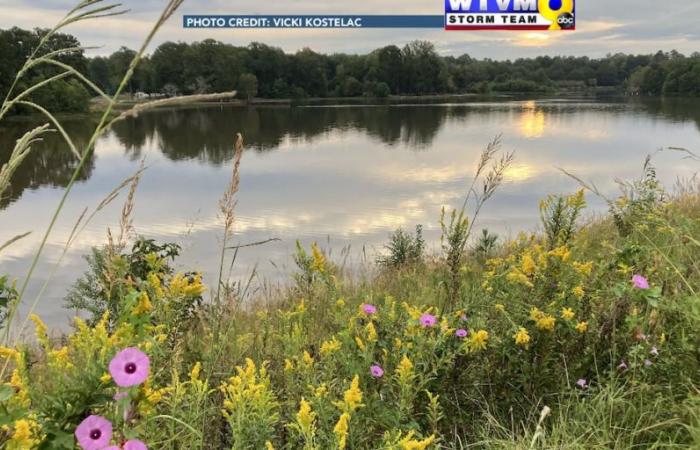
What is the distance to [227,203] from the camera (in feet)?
5.12

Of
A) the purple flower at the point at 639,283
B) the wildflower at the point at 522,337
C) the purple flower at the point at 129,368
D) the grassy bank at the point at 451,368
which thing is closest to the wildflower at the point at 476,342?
the grassy bank at the point at 451,368

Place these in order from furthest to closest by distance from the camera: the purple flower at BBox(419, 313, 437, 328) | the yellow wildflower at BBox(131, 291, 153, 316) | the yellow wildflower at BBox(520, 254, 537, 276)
Result: the yellow wildflower at BBox(520, 254, 537, 276), the purple flower at BBox(419, 313, 437, 328), the yellow wildflower at BBox(131, 291, 153, 316)

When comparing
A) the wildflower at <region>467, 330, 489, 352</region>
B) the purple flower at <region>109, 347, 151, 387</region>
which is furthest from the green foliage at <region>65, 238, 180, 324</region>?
the wildflower at <region>467, 330, 489, 352</region>

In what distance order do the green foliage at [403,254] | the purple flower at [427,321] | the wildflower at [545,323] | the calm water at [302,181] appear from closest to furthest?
the purple flower at [427,321], the wildflower at [545,323], the green foliage at [403,254], the calm water at [302,181]

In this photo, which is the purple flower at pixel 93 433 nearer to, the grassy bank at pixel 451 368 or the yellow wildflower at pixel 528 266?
the grassy bank at pixel 451 368

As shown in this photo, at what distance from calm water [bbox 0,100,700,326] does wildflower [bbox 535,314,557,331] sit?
1771 millimetres

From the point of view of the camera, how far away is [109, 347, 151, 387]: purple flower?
966 millimetres

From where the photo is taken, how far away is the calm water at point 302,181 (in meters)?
10.6

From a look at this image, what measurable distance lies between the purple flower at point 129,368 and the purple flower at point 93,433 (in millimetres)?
87

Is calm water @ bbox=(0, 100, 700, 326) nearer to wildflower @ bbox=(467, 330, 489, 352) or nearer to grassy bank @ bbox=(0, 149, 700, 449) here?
grassy bank @ bbox=(0, 149, 700, 449)

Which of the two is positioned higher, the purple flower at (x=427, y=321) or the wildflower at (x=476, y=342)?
the purple flower at (x=427, y=321)

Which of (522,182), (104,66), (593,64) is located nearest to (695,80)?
(593,64)

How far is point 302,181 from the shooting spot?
18.8 meters

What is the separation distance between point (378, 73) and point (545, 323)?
323ft
